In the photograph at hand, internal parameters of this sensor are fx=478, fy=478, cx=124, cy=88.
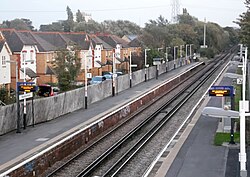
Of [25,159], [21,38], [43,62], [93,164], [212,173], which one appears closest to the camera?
[212,173]

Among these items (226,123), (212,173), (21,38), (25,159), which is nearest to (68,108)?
(226,123)

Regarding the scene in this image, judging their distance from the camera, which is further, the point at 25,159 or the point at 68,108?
the point at 68,108

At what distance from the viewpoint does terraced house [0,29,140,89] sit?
1877 inches

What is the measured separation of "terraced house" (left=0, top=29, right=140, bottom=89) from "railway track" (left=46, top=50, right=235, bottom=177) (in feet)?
32.2

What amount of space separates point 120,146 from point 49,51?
34467mm

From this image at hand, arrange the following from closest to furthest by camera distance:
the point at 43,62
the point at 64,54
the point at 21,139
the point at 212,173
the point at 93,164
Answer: the point at 212,173
the point at 93,164
the point at 21,139
the point at 64,54
the point at 43,62

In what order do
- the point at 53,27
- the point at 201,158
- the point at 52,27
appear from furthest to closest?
the point at 52,27
the point at 53,27
the point at 201,158

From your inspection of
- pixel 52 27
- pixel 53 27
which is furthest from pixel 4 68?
pixel 52 27

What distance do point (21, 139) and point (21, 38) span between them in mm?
29969

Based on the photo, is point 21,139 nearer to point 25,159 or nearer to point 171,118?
point 25,159

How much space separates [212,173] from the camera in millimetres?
15695

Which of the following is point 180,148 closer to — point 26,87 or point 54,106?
point 26,87

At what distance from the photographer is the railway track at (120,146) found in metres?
18.2

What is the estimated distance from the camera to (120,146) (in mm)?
22797
